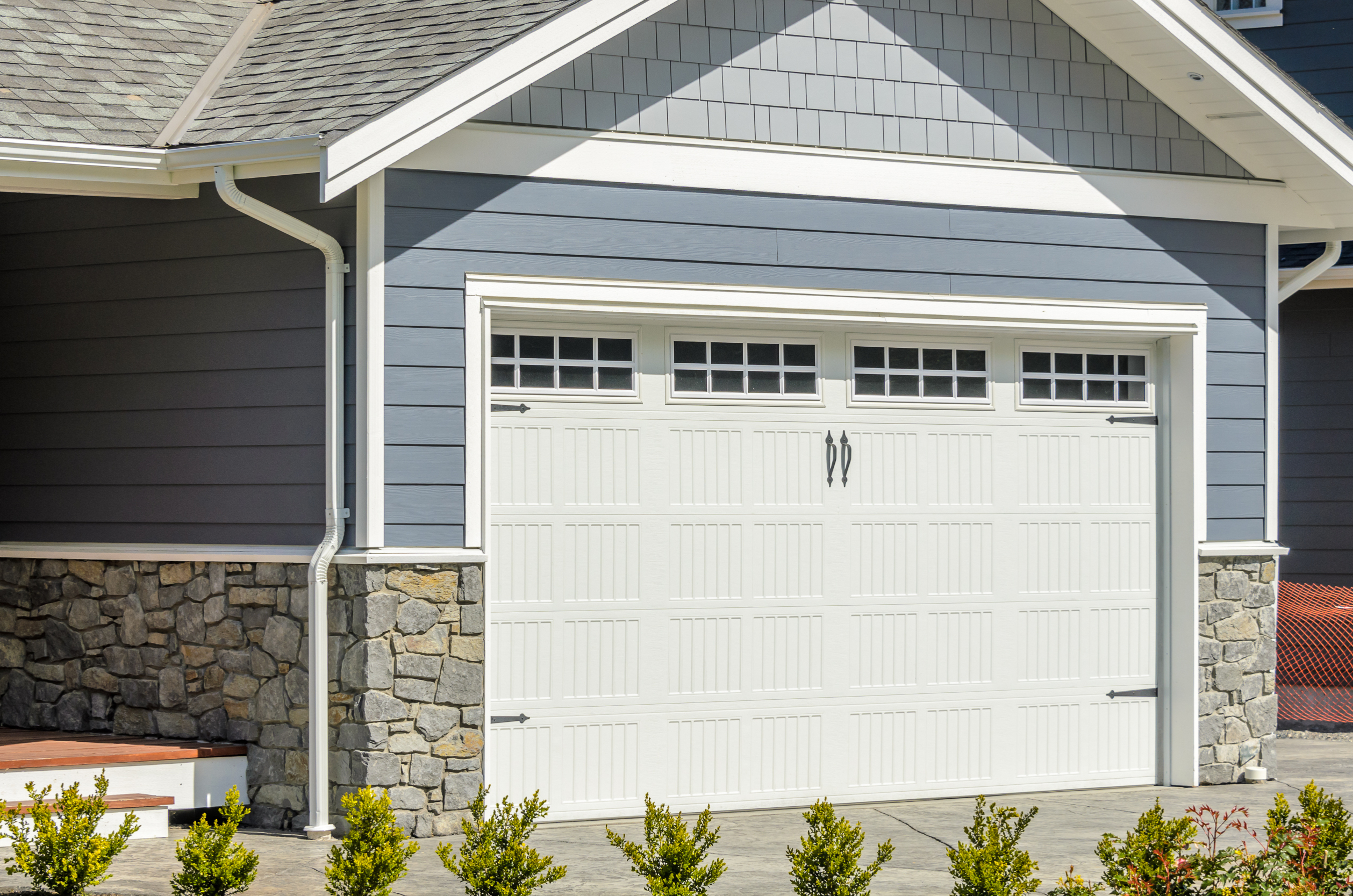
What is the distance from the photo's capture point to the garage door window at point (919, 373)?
8.22m

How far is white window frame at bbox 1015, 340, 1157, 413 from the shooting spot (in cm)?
851

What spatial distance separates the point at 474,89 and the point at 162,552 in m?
2.82

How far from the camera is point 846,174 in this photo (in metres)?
7.94

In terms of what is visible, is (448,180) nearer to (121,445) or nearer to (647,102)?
(647,102)

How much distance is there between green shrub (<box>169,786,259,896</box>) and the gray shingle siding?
3.64m

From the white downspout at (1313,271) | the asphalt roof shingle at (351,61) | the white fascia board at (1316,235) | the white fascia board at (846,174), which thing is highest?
the asphalt roof shingle at (351,61)

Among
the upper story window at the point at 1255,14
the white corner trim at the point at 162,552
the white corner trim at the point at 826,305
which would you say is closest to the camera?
the white corner trim at the point at 162,552

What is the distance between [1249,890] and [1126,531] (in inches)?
158

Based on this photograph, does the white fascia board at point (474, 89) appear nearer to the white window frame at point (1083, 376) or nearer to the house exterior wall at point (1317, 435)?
the white window frame at point (1083, 376)

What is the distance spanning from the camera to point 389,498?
7.03 m

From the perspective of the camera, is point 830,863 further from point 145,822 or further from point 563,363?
point 145,822

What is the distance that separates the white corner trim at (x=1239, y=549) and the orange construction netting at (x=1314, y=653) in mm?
2158

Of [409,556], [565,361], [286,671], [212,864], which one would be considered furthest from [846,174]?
[212,864]

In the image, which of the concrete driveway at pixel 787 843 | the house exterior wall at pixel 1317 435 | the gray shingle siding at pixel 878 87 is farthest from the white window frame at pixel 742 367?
the house exterior wall at pixel 1317 435
